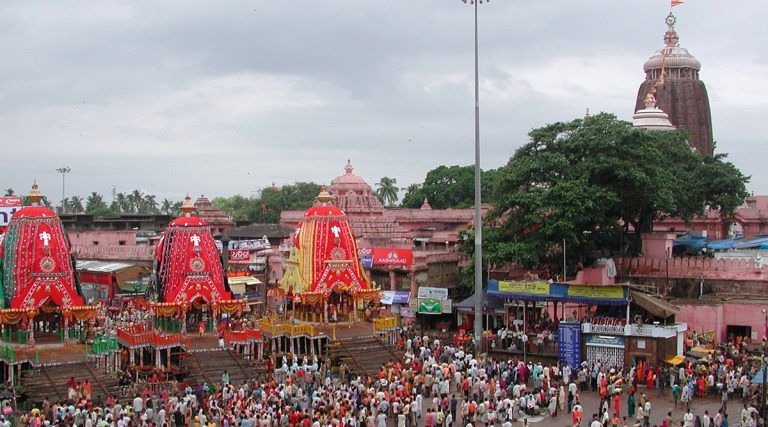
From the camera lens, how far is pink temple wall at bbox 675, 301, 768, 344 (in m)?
31.0

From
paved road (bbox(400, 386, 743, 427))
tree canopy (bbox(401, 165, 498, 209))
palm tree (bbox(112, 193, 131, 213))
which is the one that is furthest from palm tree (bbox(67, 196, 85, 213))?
paved road (bbox(400, 386, 743, 427))

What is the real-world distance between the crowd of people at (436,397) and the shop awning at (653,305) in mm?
1757

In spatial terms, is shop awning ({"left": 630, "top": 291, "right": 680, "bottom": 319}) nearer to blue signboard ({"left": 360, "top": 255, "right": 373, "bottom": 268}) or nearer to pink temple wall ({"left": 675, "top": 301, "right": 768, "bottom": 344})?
pink temple wall ({"left": 675, "top": 301, "right": 768, "bottom": 344})

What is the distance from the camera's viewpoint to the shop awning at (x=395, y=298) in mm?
38469

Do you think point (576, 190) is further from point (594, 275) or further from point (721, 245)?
Answer: point (721, 245)

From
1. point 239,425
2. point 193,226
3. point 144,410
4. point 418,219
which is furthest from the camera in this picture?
point 418,219

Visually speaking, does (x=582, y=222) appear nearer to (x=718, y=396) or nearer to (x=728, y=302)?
(x=728, y=302)

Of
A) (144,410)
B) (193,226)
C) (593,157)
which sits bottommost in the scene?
(144,410)

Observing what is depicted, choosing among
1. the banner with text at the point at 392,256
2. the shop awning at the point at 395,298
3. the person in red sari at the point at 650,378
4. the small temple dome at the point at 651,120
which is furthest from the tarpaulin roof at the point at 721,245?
the person in red sari at the point at 650,378

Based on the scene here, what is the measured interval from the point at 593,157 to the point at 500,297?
7.47 meters

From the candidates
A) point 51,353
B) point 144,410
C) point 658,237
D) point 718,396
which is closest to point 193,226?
point 51,353

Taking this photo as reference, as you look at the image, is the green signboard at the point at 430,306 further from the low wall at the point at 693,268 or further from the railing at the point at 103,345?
the railing at the point at 103,345

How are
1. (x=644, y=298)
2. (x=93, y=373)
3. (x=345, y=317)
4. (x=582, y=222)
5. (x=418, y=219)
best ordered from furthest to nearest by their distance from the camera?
1. (x=418, y=219)
2. (x=582, y=222)
3. (x=345, y=317)
4. (x=644, y=298)
5. (x=93, y=373)

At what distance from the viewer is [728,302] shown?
31812 millimetres
